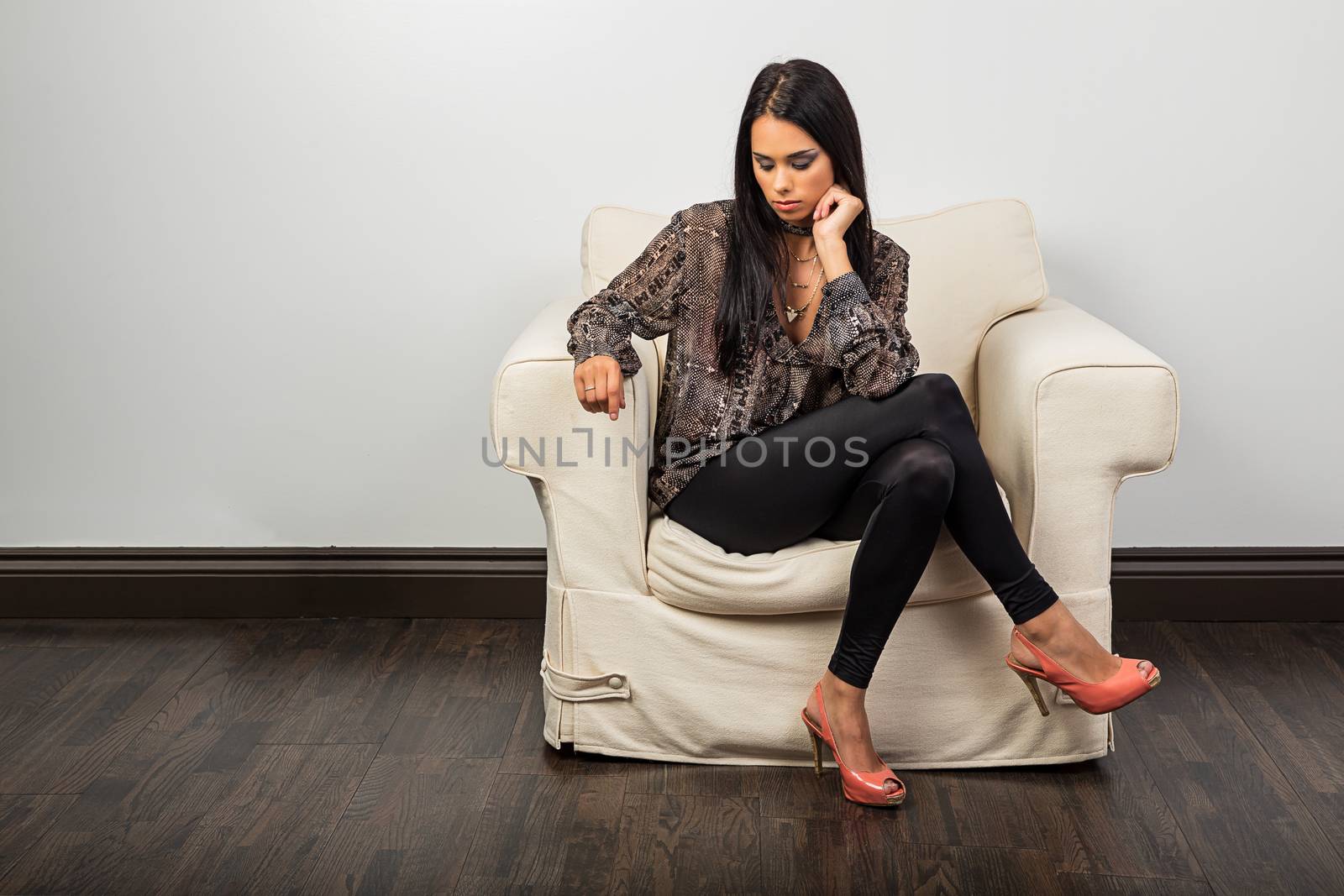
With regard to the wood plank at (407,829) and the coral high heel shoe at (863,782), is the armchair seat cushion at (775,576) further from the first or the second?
the wood plank at (407,829)

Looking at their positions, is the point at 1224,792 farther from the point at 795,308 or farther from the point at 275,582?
the point at 275,582

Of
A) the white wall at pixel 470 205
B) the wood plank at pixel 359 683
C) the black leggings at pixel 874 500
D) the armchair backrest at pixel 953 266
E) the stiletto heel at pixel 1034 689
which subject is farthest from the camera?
the white wall at pixel 470 205

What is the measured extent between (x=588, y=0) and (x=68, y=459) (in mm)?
1461

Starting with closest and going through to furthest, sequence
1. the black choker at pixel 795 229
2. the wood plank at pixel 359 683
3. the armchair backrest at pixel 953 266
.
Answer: the black choker at pixel 795 229 → the wood plank at pixel 359 683 → the armchair backrest at pixel 953 266

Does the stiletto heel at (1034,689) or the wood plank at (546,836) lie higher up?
the stiletto heel at (1034,689)

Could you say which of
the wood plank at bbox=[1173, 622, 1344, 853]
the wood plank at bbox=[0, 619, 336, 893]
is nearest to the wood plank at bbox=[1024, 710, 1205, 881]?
the wood plank at bbox=[1173, 622, 1344, 853]

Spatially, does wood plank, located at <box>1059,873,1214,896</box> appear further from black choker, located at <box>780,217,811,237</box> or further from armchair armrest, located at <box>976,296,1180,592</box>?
black choker, located at <box>780,217,811,237</box>

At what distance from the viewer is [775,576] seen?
1.77 m

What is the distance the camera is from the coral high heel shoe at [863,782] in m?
1.75

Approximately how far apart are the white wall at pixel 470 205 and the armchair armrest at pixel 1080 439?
69cm

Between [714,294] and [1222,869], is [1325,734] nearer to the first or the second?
[1222,869]

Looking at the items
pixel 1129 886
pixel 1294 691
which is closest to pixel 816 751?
pixel 1129 886

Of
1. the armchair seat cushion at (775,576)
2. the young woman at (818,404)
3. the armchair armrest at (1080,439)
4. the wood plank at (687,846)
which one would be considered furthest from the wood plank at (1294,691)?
the wood plank at (687,846)

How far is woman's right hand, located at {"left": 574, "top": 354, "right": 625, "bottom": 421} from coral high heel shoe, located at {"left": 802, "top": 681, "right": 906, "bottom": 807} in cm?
53
